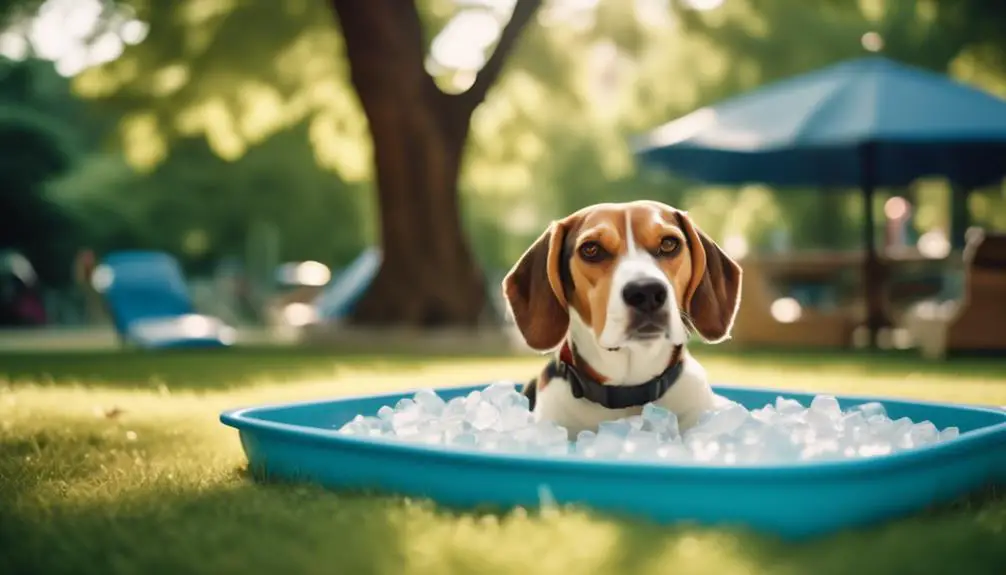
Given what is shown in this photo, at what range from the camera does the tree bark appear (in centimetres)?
1214

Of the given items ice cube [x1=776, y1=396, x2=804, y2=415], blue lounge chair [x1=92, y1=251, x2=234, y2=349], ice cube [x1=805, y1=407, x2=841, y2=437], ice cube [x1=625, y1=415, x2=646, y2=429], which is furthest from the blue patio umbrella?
ice cube [x1=625, y1=415, x2=646, y2=429]

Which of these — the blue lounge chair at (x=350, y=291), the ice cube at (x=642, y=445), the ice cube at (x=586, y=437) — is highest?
the ice cube at (x=642, y=445)

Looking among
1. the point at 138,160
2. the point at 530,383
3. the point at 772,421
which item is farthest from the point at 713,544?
the point at 138,160

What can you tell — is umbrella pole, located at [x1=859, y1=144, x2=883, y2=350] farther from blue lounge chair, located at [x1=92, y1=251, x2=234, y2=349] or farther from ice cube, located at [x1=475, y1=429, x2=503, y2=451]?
ice cube, located at [x1=475, y1=429, x2=503, y2=451]

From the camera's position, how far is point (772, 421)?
4.16 m

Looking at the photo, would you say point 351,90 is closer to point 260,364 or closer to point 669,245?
point 260,364

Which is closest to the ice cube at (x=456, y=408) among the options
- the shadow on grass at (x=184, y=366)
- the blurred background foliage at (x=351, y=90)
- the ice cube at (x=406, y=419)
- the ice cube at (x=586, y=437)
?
the ice cube at (x=406, y=419)

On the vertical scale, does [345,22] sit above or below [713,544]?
above

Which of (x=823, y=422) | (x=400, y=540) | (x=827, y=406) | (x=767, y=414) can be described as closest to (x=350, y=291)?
(x=767, y=414)

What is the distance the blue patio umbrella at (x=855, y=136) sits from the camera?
10.7 meters

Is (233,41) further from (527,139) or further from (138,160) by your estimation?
(527,139)

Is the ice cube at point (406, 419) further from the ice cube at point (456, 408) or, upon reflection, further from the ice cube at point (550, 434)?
the ice cube at point (550, 434)

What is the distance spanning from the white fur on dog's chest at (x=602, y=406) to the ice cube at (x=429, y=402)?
888 mm

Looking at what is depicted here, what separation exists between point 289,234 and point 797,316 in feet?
81.1
